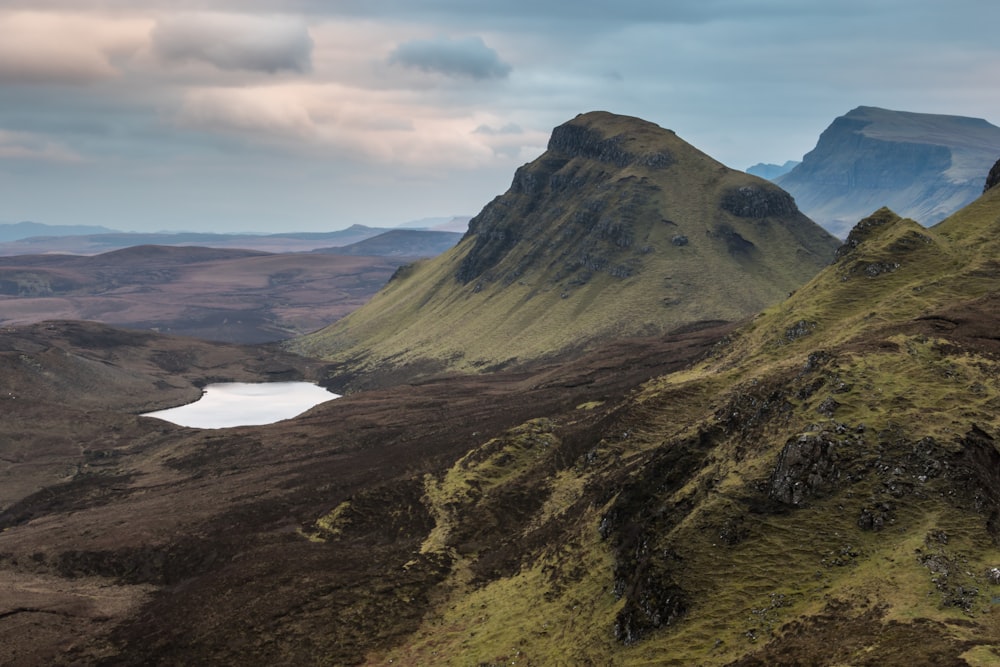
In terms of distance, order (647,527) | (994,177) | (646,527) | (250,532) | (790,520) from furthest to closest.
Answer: (994,177) → (250,532) → (646,527) → (647,527) → (790,520)

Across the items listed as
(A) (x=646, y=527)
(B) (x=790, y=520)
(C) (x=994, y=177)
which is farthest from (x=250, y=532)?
(C) (x=994, y=177)

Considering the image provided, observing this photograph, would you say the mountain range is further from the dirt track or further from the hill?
the dirt track

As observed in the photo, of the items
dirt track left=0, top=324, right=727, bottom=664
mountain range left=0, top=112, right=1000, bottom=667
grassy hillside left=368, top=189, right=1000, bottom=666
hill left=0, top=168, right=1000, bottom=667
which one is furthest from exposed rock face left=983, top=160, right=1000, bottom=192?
dirt track left=0, top=324, right=727, bottom=664

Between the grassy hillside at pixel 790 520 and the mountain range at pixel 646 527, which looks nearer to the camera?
the grassy hillside at pixel 790 520

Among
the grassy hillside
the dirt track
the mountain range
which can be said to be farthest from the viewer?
the dirt track

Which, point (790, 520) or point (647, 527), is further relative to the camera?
point (647, 527)

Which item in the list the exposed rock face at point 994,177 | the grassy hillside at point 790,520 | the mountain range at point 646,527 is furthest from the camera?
the exposed rock face at point 994,177

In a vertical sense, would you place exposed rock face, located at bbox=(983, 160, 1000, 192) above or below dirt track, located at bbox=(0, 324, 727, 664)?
above

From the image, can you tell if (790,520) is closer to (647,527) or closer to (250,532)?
(647,527)

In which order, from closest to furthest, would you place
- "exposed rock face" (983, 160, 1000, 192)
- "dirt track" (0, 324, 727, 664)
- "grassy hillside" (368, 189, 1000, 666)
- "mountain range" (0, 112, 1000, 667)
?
"grassy hillside" (368, 189, 1000, 666) → "mountain range" (0, 112, 1000, 667) → "dirt track" (0, 324, 727, 664) → "exposed rock face" (983, 160, 1000, 192)

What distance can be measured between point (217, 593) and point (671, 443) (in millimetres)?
54460

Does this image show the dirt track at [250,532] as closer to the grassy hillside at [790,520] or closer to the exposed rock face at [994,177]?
the grassy hillside at [790,520]

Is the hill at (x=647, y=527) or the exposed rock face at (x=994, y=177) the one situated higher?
the exposed rock face at (x=994, y=177)

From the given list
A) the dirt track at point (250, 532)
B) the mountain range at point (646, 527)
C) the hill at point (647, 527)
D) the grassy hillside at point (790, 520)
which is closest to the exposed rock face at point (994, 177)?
the mountain range at point (646, 527)
